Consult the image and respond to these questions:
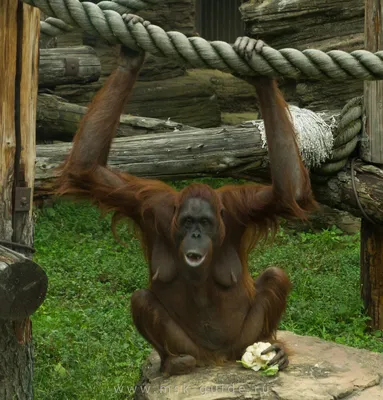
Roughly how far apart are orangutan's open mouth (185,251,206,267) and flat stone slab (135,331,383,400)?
52cm

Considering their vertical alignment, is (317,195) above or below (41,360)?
above

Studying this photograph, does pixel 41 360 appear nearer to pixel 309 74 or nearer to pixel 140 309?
pixel 140 309

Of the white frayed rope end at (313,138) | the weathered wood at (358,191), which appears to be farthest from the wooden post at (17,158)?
the weathered wood at (358,191)

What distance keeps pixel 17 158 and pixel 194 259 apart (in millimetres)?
886

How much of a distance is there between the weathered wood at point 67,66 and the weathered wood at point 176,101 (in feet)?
4.21

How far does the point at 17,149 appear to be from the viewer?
3.92 meters

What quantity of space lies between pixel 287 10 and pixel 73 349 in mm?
4108

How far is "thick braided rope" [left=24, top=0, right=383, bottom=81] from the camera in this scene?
3330 mm

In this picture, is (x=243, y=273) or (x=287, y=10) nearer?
(x=243, y=273)

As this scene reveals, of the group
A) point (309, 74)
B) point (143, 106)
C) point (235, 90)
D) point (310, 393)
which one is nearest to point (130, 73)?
point (309, 74)

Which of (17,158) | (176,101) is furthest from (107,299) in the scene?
(176,101)

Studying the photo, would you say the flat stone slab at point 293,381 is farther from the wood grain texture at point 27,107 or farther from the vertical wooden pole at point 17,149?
the wood grain texture at point 27,107

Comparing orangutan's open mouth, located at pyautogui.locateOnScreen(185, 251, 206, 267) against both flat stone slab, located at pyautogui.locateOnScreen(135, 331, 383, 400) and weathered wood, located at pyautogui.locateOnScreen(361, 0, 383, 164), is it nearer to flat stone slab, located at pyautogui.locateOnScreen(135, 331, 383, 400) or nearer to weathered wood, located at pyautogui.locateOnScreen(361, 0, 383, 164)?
flat stone slab, located at pyautogui.locateOnScreen(135, 331, 383, 400)

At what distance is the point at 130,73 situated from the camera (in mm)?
3898
